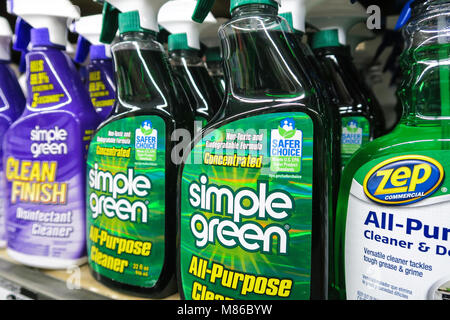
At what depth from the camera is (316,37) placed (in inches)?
30.0

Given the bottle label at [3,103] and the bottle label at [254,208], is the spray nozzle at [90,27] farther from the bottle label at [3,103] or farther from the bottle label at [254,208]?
the bottle label at [254,208]

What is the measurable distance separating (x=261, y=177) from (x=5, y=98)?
2.38 ft

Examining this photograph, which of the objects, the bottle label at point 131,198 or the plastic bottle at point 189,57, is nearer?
the bottle label at point 131,198

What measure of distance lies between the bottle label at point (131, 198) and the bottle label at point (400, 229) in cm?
31

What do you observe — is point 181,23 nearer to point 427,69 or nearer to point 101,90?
point 101,90

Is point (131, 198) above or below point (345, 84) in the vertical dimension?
below

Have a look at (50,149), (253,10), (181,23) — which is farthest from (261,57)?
(50,149)

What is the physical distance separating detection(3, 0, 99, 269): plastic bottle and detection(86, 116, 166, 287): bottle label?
0.09 metres

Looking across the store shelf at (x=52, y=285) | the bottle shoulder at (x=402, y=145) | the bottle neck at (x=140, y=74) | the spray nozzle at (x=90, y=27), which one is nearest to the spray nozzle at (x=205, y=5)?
the bottle neck at (x=140, y=74)

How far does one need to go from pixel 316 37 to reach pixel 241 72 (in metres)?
0.34

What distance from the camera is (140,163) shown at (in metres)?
0.59

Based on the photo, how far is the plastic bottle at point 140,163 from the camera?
1.90 ft

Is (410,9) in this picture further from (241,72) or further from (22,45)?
(22,45)
